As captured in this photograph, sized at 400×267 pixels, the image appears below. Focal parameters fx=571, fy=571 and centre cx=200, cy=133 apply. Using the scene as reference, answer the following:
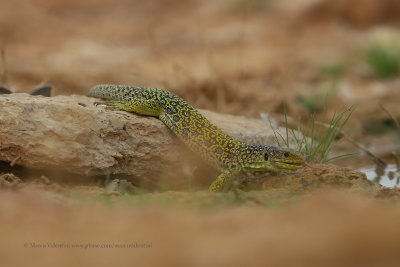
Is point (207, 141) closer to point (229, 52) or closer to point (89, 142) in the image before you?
point (89, 142)

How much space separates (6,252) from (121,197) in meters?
2.13

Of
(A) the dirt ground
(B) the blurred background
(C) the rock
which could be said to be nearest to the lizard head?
(A) the dirt ground

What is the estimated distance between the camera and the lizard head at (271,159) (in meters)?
6.66

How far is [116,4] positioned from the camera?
102ft

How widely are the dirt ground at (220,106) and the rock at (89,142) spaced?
0.26m

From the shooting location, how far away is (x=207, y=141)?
22.7 feet

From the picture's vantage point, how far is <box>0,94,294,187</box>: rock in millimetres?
6051

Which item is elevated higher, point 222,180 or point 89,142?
point 89,142

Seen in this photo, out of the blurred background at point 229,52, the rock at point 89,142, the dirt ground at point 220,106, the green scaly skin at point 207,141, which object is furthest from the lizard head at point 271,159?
the blurred background at point 229,52

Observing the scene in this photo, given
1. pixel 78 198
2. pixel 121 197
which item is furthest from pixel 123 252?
pixel 121 197

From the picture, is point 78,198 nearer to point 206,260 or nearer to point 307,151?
point 206,260

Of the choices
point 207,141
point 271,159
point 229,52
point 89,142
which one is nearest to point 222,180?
point 207,141

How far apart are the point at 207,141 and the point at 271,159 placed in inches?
31.5

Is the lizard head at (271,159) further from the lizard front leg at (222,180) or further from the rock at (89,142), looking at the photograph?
the rock at (89,142)
